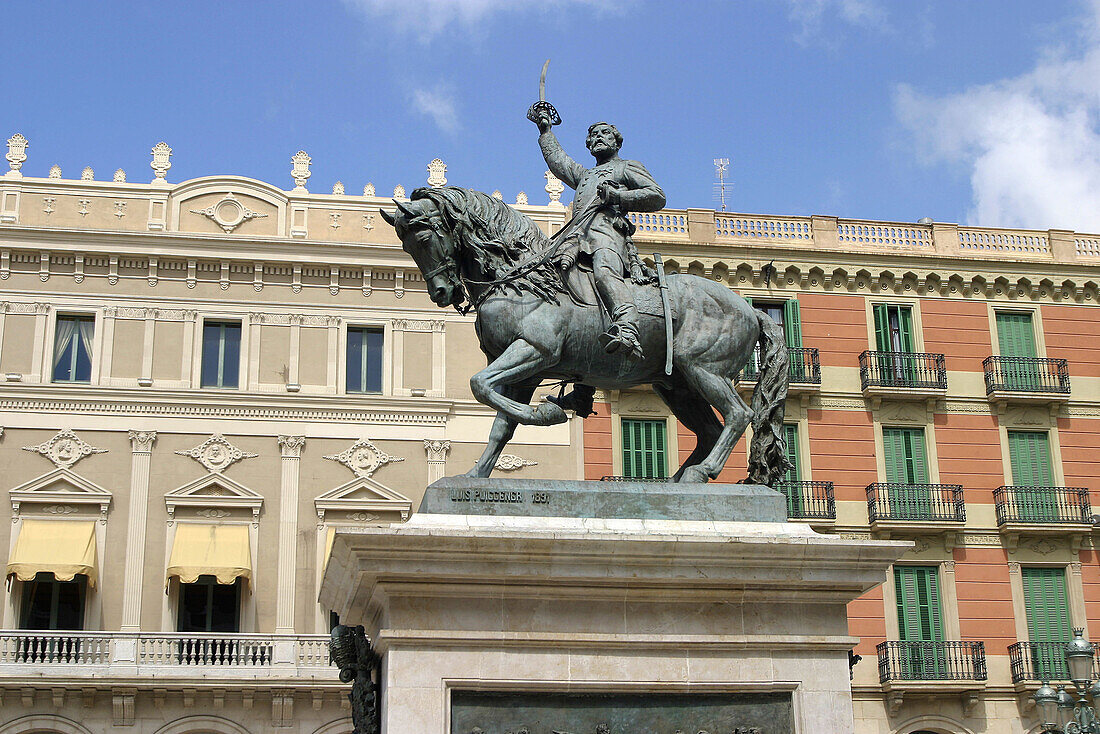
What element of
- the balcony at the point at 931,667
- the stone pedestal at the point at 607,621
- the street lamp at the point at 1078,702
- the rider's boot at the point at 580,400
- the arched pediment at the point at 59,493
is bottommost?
the stone pedestal at the point at 607,621

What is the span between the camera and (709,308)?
10.6 meters

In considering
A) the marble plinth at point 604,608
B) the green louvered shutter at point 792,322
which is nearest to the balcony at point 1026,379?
the green louvered shutter at point 792,322

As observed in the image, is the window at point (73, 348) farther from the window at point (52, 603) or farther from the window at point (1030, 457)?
the window at point (1030, 457)

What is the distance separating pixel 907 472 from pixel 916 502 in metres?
0.99

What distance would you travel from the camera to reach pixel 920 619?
34.5 metres

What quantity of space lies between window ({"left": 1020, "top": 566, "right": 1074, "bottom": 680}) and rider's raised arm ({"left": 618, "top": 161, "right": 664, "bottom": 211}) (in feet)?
88.1

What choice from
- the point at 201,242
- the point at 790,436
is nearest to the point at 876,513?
the point at 790,436

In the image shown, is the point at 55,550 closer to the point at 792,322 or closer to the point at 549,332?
the point at 792,322

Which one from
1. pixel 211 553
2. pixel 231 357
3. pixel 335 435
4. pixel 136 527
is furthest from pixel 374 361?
pixel 136 527

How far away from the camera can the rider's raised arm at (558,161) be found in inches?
438

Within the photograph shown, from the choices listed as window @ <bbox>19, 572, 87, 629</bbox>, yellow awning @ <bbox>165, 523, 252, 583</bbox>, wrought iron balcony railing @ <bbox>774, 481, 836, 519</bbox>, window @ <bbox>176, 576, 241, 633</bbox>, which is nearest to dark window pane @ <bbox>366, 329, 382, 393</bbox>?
yellow awning @ <bbox>165, 523, 252, 583</bbox>

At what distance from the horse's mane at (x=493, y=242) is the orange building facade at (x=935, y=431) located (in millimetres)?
23957

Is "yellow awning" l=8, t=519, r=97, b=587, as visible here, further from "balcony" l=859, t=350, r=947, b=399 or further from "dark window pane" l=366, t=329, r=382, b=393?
"balcony" l=859, t=350, r=947, b=399

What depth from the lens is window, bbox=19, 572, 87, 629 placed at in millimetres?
32375
